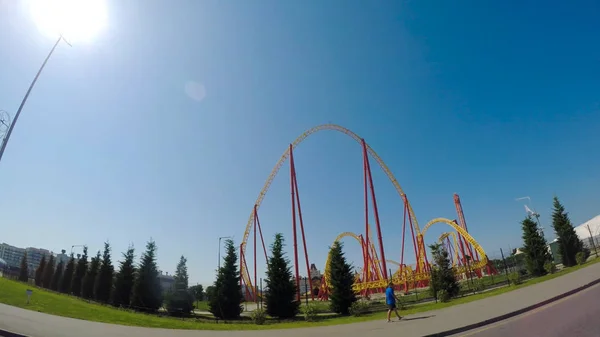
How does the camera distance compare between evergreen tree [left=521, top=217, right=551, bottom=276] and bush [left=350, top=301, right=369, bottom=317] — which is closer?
bush [left=350, top=301, right=369, bottom=317]

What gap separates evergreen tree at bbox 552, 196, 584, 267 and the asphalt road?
26331 mm

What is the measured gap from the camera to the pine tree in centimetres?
2945

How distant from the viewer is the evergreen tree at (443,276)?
68.2ft

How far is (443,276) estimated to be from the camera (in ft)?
69.0

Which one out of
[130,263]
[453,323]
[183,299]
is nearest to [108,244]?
[130,263]

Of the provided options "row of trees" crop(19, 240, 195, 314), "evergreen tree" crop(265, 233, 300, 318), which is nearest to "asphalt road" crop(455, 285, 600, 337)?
"evergreen tree" crop(265, 233, 300, 318)

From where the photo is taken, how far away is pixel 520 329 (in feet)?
24.8

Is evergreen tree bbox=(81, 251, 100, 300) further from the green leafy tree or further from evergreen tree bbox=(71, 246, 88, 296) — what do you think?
the green leafy tree

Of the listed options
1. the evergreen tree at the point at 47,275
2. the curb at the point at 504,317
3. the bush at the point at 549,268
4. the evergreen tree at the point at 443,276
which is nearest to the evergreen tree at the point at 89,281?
the evergreen tree at the point at 47,275

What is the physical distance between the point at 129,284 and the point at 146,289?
12.6 ft

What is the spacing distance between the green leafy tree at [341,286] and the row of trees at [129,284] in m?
12.0

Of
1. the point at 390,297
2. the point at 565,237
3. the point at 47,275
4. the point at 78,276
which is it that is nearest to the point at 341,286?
the point at 390,297

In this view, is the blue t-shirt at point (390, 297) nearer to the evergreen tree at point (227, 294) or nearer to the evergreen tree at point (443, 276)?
the evergreen tree at point (443, 276)

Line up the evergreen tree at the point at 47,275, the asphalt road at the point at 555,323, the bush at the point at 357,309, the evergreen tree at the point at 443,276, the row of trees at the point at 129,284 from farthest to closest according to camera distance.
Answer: the evergreen tree at the point at 47,275 → the row of trees at the point at 129,284 → the evergreen tree at the point at 443,276 → the bush at the point at 357,309 → the asphalt road at the point at 555,323
